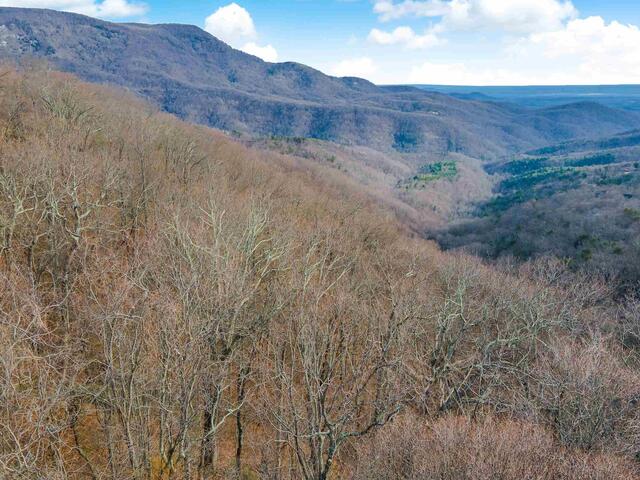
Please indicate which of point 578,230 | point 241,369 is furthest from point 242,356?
point 578,230

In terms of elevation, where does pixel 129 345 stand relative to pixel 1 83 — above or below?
below

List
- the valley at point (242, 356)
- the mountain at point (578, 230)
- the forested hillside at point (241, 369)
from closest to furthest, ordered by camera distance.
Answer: the forested hillside at point (241, 369), the valley at point (242, 356), the mountain at point (578, 230)

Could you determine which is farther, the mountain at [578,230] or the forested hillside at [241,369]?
the mountain at [578,230]

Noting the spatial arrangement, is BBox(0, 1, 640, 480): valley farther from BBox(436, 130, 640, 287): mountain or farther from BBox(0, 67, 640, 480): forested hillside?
BBox(436, 130, 640, 287): mountain

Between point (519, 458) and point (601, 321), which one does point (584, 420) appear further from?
point (601, 321)

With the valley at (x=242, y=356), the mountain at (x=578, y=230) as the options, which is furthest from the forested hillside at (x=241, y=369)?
the mountain at (x=578, y=230)

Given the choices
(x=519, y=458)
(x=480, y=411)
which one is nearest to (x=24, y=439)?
(x=519, y=458)

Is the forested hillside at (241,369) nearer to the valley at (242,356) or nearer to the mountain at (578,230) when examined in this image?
the valley at (242,356)

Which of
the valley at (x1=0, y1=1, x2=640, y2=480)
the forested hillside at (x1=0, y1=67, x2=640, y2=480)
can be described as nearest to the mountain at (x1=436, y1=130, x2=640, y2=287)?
the valley at (x1=0, y1=1, x2=640, y2=480)
